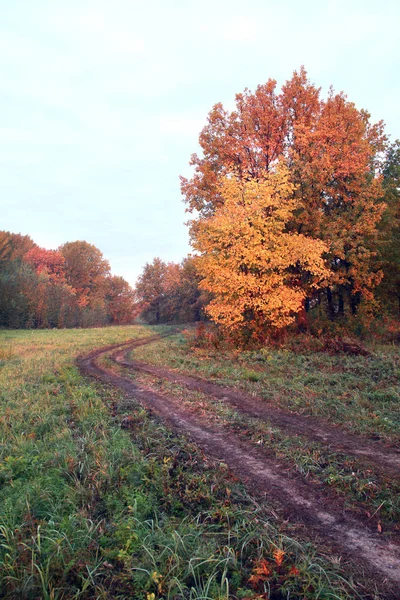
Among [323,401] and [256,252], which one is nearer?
[323,401]

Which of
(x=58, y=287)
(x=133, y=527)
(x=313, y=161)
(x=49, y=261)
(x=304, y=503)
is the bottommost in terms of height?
(x=304, y=503)

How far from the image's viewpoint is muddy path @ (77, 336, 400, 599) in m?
3.73

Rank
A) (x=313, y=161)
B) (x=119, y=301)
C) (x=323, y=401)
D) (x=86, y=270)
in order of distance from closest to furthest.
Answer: (x=323, y=401)
(x=313, y=161)
(x=86, y=270)
(x=119, y=301)

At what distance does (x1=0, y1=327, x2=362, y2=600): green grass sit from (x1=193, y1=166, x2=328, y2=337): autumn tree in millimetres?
11774

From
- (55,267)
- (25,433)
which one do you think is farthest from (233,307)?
(55,267)

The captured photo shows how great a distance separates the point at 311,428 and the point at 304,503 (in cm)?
308

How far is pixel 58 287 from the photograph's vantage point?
62.3m

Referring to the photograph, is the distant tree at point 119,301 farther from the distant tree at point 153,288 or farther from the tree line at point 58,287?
the distant tree at point 153,288

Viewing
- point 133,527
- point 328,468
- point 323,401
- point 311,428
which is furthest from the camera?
point 323,401

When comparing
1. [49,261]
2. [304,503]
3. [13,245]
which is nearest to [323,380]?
[304,503]

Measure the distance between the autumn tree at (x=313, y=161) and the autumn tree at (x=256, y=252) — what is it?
1.27 m

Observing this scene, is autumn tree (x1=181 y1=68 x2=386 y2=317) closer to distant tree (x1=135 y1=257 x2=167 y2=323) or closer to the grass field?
the grass field

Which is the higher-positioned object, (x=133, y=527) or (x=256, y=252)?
(x=256, y=252)

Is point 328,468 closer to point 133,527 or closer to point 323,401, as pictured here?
point 133,527
